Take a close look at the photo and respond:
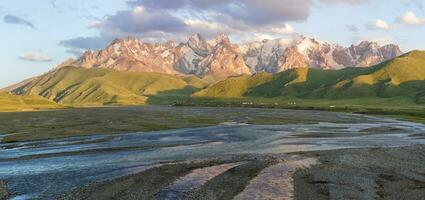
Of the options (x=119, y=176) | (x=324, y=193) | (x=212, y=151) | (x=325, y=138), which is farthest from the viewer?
(x=325, y=138)

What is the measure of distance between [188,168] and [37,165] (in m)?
18.9

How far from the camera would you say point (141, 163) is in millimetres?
59500

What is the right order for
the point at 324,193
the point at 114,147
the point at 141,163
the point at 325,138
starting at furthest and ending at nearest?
the point at 325,138 → the point at 114,147 → the point at 141,163 → the point at 324,193

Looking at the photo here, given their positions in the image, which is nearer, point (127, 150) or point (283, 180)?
point (283, 180)

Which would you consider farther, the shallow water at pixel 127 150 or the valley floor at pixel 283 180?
the shallow water at pixel 127 150

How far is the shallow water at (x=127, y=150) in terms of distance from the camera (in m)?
50.5

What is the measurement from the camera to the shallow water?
5053cm

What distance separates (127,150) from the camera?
2913 inches

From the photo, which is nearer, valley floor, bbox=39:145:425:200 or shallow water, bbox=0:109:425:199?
valley floor, bbox=39:145:425:200

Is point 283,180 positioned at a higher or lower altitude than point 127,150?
lower

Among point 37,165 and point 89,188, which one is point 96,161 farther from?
point 89,188

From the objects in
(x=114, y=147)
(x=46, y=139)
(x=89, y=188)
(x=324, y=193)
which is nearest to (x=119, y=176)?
(x=89, y=188)

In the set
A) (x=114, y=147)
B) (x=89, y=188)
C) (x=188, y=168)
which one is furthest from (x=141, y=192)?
(x=114, y=147)

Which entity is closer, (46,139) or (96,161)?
(96,161)
